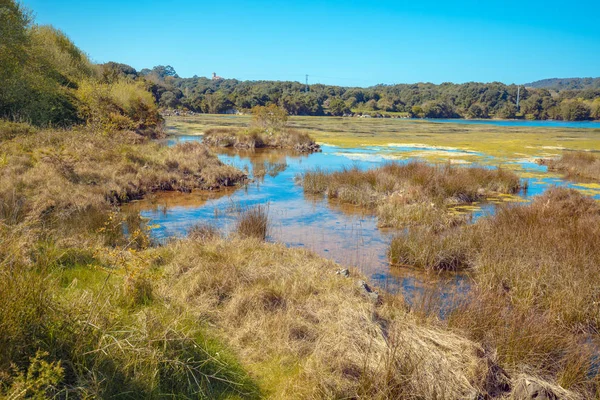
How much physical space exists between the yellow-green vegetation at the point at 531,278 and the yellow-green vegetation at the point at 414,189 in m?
1.61

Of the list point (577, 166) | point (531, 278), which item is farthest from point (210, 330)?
point (577, 166)

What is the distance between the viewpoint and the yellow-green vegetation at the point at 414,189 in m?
11.2

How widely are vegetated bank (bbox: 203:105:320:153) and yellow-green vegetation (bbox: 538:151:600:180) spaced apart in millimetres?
14391

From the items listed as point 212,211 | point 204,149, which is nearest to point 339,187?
point 212,211

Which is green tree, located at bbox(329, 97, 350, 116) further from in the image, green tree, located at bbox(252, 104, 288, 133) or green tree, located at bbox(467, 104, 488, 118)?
green tree, located at bbox(252, 104, 288, 133)

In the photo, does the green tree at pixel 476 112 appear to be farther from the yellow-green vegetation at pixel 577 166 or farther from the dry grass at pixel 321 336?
the dry grass at pixel 321 336

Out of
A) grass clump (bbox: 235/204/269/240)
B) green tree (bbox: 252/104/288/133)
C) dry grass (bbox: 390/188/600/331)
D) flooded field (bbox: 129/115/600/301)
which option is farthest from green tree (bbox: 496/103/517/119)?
grass clump (bbox: 235/204/269/240)

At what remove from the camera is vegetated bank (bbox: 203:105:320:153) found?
101ft

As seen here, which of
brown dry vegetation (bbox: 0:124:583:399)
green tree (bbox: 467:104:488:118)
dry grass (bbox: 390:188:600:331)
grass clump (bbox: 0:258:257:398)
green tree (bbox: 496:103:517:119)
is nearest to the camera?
grass clump (bbox: 0:258:257:398)

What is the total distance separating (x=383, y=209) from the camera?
462 inches

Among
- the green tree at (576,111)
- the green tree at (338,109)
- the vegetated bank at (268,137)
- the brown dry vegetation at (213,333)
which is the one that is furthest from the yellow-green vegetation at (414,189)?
the green tree at (576,111)

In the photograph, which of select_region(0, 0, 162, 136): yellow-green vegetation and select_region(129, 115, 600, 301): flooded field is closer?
select_region(129, 115, 600, 301): flooded field

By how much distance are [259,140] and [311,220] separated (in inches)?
839

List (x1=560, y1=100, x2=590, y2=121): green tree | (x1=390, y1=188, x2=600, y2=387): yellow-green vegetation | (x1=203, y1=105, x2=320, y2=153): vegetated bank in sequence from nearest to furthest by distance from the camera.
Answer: (x1=390, y1=188, x2=600, y2=387): yellow-green vegetation
(x1=203, y1=105, x2=320, y2=153): vegetated bank
(x1=560, y1=100, x2=590, y2=121): green tree
